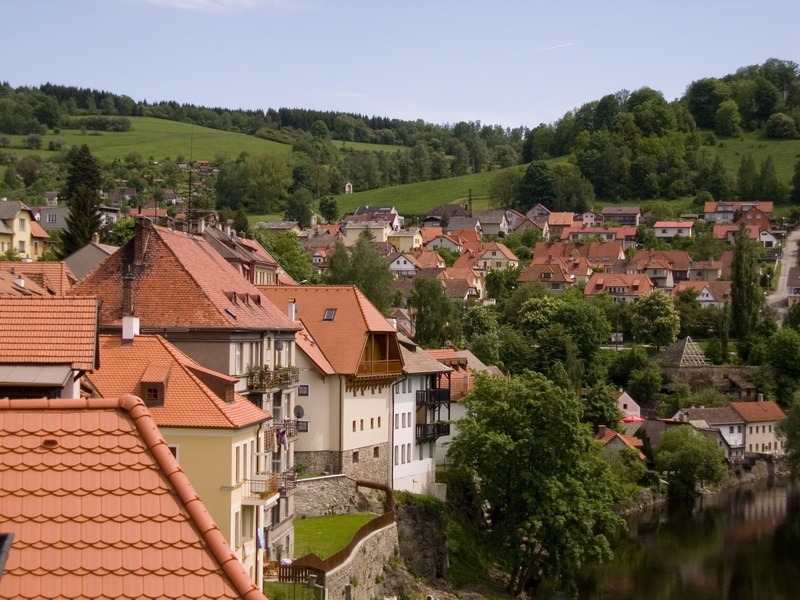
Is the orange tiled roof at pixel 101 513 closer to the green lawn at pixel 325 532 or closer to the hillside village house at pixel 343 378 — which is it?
the green lawn at pixel 325 532

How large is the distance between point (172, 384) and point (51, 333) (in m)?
11.9

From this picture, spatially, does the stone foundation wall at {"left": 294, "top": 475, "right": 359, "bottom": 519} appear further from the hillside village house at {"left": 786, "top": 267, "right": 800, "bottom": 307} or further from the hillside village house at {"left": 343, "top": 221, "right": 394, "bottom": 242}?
the hillside village house at {"left": 343, "top": 221, "right": 394, "bottom": 242}

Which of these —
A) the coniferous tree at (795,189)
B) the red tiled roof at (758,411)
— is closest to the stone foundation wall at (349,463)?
the red tiled roof at (758,411)

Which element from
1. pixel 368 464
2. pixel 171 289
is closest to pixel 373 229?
pixel 368 464

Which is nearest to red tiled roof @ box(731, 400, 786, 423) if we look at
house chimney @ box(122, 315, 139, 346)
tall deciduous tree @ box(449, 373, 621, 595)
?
tall deciduous tree @ box(449, 373, 621, 595)

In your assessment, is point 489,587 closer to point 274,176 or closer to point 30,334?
point 30,334

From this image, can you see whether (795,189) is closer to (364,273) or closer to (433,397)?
(364,273)

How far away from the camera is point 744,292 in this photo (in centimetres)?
11269

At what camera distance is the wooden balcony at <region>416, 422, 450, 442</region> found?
5478 centimetres

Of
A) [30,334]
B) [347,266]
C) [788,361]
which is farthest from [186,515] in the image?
[788,361]

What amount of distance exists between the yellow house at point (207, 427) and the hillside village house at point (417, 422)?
22.1 meters

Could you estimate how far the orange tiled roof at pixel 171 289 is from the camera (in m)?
35.2

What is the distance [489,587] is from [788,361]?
65782 mm

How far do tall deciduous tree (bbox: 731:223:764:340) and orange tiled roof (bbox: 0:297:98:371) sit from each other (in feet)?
331
